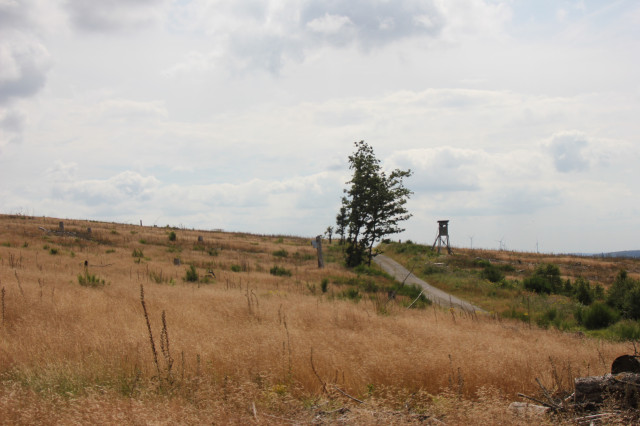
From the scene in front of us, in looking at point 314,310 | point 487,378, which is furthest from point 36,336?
point 487,378

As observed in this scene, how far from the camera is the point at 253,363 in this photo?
6605 mm

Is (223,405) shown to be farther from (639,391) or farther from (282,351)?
(639,391)

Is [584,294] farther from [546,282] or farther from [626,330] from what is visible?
[626,330]

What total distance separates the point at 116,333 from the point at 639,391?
775cm

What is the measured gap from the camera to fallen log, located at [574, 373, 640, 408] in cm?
512

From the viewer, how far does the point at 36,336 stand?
727cm

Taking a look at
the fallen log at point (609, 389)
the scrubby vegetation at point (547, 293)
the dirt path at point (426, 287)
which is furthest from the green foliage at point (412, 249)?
the fallen log at point (609, 389)

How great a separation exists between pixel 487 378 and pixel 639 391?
1918mm

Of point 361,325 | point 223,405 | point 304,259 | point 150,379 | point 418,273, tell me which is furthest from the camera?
point 304,259

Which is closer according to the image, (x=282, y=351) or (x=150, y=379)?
(x=150, y=379)

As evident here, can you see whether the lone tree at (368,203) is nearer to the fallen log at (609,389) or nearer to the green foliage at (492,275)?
the green foliage at (492,275)

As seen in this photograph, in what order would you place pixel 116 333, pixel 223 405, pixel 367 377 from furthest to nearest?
pixel 116 333 → pixel 367 377 → pixel 223 405

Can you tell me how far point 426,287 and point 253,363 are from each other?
2011 centimetres

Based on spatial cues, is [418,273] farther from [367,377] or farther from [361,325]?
[367,377]
